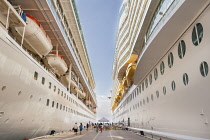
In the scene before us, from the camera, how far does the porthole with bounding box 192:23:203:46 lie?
8.66 metres

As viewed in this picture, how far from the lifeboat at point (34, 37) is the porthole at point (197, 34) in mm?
11098

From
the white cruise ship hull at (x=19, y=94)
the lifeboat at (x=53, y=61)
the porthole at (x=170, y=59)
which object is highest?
the lifeboat at (x=53, y=61)

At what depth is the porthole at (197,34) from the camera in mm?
8664

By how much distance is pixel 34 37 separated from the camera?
14.2 meters

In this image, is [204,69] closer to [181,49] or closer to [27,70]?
[181,49]

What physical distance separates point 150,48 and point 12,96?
1010 cm

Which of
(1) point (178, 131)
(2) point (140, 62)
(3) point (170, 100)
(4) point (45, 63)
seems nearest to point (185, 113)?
(1) point (178, 131)

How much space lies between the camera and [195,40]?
30.2 ft

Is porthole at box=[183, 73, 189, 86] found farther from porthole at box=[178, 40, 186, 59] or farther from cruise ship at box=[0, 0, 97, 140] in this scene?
cruise ship at box=[0, 0, 97, 140]

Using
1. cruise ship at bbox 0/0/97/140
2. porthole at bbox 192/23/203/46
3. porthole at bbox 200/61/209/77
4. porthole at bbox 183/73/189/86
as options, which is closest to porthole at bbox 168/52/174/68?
porthole at bbox 183/73/189/86

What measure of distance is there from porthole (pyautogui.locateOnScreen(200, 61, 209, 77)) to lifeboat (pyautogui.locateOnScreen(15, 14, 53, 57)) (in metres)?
11.7

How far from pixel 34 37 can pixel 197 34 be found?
38.0 ft

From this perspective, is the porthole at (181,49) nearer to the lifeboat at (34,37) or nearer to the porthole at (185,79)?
the porthole at (185,79)

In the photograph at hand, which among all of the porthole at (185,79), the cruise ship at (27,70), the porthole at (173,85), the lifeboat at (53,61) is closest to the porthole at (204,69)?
the porthole at (185,79)
